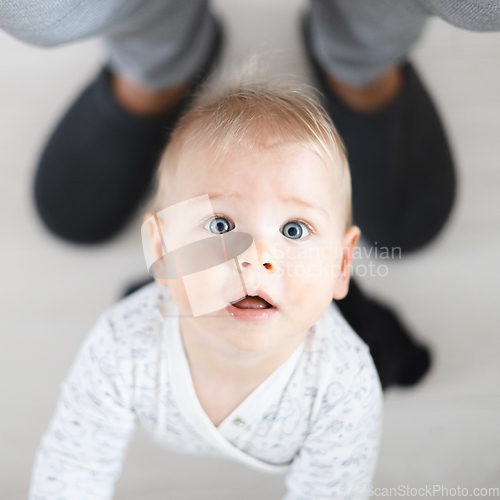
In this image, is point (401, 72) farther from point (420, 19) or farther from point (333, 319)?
point (333, 319)

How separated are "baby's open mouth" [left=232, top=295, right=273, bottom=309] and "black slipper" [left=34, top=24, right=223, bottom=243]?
0.37 m

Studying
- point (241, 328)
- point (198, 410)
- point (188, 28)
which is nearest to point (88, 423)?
point (198, 410)

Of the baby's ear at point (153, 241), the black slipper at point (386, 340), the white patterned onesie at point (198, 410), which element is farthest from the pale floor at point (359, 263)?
the baby's ear at point (153, 241)

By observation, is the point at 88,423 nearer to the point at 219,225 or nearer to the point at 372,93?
the point at 219,225

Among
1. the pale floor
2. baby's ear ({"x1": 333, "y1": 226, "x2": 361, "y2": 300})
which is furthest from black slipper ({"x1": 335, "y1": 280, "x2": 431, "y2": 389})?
baby's ear ({"x1": 333, "y1": 226, "x2": 361, "y2": 300})

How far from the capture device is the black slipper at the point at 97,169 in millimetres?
714

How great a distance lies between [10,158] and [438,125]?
589mm

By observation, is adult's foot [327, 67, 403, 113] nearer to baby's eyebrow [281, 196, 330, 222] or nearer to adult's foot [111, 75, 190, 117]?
adult's foot [111, 75, 190, 117]

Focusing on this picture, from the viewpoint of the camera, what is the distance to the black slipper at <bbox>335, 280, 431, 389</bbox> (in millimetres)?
632

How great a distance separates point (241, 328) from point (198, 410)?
13cm

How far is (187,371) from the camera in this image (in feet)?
1.63

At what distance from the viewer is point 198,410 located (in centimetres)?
50

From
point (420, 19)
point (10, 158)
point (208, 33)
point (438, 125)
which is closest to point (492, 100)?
point (438, 125)

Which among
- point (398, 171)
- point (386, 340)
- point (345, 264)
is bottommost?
point (386, 340)
